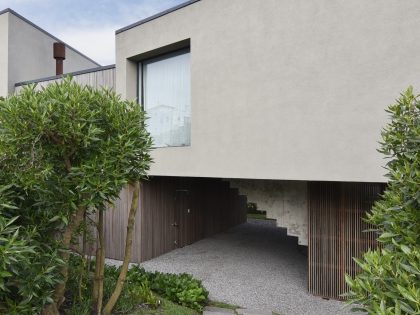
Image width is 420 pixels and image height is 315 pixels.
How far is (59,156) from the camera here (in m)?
4.04

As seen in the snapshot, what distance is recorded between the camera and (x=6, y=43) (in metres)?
11.8

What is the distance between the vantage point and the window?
805cm

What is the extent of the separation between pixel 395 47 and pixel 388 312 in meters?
4.58

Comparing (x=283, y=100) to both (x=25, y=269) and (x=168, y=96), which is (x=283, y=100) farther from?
(x=25, y=269)

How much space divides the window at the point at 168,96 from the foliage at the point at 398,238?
5446 millimetres

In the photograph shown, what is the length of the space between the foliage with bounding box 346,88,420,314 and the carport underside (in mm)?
3074


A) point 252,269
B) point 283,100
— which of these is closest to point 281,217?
point 252,269

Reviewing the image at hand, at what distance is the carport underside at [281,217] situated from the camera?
653 cm

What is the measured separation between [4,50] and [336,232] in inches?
510

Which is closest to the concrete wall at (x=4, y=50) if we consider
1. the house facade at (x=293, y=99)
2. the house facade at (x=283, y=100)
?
the house facade at (x=283, y=100)

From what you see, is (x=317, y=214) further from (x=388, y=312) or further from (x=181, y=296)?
(x=388, y=312)

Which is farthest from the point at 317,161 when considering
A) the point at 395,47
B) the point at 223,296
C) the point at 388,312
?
the point at 388,312

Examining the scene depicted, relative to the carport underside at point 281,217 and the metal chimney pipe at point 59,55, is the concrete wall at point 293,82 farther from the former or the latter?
the metal chimney pipe at point 59,55

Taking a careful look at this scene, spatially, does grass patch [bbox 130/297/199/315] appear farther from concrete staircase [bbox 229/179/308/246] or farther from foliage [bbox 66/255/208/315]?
concrete staircase [bbox 229/179/308/246]
